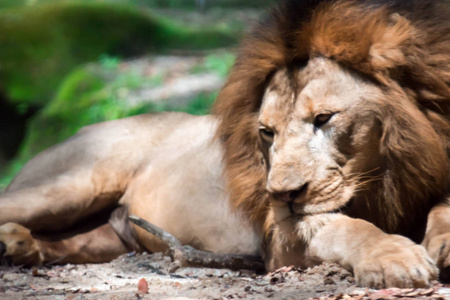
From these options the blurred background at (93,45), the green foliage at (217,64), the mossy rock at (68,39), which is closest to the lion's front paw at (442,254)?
the green foliage at (217,64)

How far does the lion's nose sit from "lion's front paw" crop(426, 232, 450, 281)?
1.70ft

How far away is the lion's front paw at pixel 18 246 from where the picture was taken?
12.1 feet

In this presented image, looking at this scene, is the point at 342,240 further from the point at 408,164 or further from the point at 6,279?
the point at 6,279

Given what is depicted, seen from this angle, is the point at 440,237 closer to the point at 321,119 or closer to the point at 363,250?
the point at 363,250

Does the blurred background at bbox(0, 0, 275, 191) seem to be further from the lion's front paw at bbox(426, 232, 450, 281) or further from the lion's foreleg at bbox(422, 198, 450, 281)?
the lion's front paw at bbox(426, 232, 450, 281)

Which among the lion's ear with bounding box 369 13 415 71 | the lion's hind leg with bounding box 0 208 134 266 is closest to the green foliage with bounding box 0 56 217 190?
the lion's hind leg with bounding box 0 208 134 266

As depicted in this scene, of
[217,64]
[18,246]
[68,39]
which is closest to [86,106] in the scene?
[217,64]

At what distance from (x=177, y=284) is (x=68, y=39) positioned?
6.83 m

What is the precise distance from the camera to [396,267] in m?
2.29

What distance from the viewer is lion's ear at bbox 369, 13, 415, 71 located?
9.20ft

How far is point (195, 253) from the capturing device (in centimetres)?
347

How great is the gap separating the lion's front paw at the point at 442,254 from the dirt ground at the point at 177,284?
165 millimetres

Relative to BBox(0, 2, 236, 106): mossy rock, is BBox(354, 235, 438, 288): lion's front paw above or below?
below

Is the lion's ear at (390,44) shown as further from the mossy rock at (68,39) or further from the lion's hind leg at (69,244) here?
the mossy rock at (68,39)
